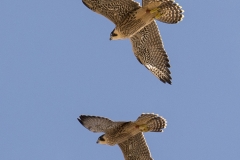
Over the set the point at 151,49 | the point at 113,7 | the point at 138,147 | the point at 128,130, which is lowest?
the point at 138,147

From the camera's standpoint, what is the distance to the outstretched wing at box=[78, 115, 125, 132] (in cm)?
1367

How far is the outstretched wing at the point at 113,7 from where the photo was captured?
13531mm

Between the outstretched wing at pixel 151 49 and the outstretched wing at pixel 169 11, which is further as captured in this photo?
the outstretched wing at pixel 151 49

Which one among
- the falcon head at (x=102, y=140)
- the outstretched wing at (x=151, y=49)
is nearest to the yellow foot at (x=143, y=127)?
the falcon head at (x=102, y=140)

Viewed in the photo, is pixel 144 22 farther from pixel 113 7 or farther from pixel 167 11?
pixel 113 7

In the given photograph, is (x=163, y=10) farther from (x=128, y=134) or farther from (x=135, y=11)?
(x=128, y=134)

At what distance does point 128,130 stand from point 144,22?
210 centimetres

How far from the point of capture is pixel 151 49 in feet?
47.0

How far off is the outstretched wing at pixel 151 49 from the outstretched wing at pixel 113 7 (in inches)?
27.1

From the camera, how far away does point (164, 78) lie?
13.9m

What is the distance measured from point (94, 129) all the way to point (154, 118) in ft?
4.16

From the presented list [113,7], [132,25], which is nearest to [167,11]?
[132,25]

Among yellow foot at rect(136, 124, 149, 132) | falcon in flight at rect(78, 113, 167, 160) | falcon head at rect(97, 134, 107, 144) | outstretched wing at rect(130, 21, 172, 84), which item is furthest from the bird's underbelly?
falcon head at rect(97, 134, 107, 144)

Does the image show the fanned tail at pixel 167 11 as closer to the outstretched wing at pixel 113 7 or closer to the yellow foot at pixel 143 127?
the outstretched wing at pixel 113 7
